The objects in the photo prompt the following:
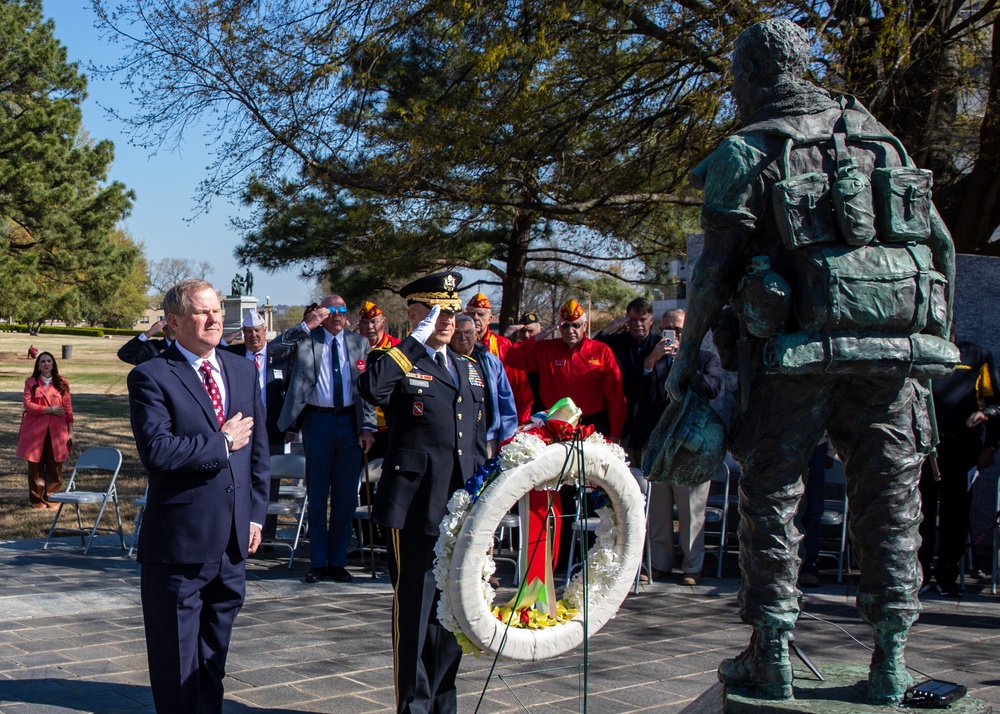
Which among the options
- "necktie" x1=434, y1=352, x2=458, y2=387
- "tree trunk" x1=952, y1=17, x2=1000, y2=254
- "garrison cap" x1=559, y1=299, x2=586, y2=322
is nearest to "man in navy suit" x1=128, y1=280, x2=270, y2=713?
"necktie" x1=434, y1=352, x2=458, y2=387

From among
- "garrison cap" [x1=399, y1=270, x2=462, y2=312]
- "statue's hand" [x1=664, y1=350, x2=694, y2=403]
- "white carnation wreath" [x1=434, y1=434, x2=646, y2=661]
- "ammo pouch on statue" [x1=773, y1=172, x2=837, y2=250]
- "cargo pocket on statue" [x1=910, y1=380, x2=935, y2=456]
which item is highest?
"ammo pouch on statue" [x1=773, y1=172, x2=837, y2=250]

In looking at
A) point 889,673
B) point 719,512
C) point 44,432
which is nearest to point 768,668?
point 889,673

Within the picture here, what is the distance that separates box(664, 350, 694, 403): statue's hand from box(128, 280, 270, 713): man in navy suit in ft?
5.64

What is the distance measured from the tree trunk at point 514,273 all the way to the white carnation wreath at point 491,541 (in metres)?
12.5

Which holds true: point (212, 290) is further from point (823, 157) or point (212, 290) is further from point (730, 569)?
point (730, 569)

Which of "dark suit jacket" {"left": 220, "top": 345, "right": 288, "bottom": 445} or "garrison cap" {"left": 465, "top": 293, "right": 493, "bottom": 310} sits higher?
"garrison cap" {"left": 465, "top": 293, "right": 493, "bottom": 310}

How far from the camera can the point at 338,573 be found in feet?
26.9

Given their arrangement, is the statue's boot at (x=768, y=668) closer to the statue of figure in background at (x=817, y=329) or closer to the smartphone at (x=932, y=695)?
the statue of figure in background at (x=817, y=329)

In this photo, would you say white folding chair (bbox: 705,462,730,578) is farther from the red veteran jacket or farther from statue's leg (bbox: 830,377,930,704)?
statue's leg (bbox: 830,377,930,704)

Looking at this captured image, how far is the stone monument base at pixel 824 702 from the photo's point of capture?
363cm

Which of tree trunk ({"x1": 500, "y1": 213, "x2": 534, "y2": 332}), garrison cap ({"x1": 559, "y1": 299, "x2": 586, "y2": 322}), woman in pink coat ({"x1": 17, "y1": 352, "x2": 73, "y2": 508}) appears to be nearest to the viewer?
garrison cap ({"x1": 559, "y1": 299, "x2": 586, "y2": 322})

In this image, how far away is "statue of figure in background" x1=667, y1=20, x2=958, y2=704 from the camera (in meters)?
3.67

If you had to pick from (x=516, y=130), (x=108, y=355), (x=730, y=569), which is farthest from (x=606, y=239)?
(x=108, y=355)

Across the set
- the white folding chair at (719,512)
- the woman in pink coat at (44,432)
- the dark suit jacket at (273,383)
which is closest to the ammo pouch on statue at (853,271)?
the white folding chair at (719,512)
